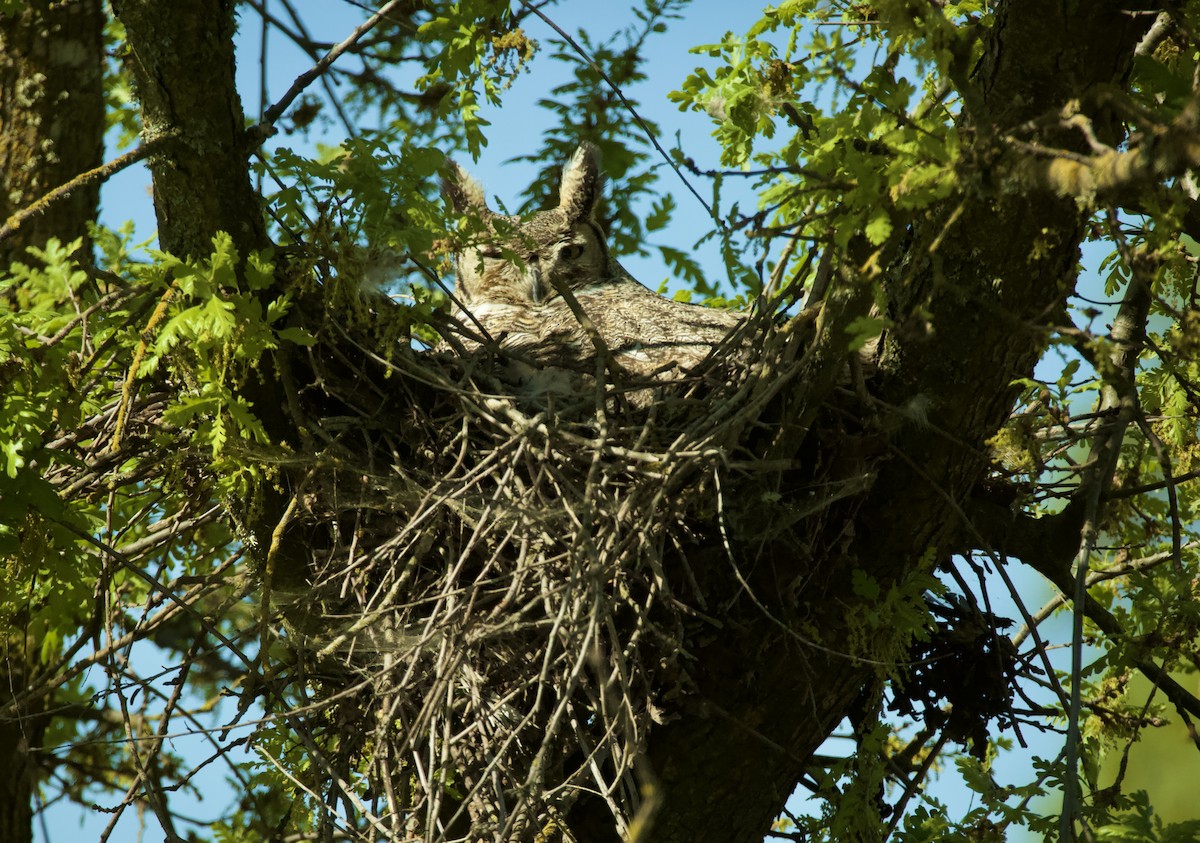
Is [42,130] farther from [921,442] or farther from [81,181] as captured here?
[921,442]

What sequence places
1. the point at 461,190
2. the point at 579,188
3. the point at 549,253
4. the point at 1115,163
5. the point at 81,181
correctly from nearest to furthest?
the point at 1115,163
the point at 81,181
the point at 549,253
the point at 579,188
the point at 461,190

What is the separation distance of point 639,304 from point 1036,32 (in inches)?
51.9

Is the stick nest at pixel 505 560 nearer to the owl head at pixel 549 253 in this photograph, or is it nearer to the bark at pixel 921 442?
the bark at pixel 921 442

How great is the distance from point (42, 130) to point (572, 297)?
238cm

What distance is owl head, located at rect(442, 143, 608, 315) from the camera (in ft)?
11.6

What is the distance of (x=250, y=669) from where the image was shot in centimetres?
216

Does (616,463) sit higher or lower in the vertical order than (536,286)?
lower

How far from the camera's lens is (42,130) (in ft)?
12.2

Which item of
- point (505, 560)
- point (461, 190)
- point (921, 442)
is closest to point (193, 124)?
point (505, 560)

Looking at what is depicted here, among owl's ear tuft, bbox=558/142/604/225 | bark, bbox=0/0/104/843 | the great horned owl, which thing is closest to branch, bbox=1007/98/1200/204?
the great horned owl

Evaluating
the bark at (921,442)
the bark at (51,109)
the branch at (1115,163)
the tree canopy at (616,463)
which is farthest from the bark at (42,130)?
the branch at (1115,163)

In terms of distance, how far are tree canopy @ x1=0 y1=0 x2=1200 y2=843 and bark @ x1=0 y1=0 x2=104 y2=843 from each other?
3.71 ft

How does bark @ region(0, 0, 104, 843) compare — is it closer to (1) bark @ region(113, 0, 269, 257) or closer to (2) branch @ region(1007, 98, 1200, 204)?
(1) bark @ region(113, 0, 269, 257)

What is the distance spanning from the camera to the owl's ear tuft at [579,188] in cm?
388
